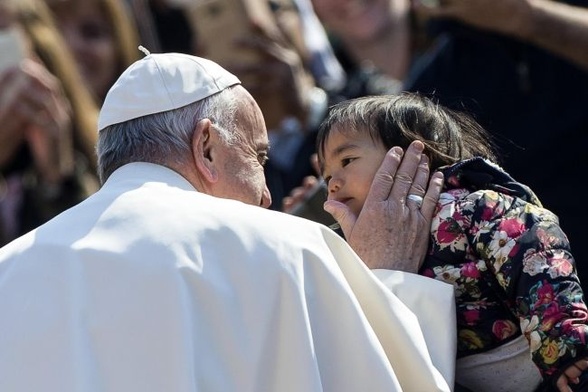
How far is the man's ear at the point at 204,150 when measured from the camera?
458 cm

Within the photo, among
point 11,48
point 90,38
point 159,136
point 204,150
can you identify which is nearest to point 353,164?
point 204,150

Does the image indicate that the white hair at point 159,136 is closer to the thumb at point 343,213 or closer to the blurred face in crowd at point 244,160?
the blurred face in crowd at point 244,160

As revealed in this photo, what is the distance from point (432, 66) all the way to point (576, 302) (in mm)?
2686

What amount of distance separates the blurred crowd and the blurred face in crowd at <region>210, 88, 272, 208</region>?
1.78 meters

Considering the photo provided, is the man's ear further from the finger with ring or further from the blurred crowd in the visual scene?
the blurred crowd

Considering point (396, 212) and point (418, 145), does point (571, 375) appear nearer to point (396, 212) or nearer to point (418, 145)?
point (396, 212)

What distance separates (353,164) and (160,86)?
596mm

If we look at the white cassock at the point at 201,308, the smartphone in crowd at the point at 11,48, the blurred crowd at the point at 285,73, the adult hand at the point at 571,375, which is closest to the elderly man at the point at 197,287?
the white cassock at the point at 201,308

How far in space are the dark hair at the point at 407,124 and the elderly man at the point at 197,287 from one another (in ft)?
0.40

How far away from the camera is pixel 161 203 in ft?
14.6

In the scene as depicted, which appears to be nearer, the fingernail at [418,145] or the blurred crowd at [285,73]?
the fingernail at [418,145]

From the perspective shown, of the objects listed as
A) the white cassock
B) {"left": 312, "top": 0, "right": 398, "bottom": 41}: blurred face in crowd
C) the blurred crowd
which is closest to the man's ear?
the white cassock

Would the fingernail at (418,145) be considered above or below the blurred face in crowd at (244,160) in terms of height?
below

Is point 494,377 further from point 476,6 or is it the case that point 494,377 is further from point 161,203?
point 476,6
